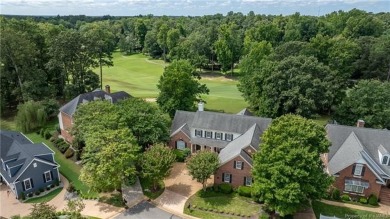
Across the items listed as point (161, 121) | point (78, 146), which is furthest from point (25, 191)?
point (161, 121)

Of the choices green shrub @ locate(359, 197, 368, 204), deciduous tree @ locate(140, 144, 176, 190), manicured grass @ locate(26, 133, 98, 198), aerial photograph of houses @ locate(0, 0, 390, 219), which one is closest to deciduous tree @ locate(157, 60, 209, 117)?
→ aerial photograph of houses @ locate(0, 0, 390, 219)

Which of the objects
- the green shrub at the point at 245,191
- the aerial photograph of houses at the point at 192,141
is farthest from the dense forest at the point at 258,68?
the green shrub at the point at 245,191

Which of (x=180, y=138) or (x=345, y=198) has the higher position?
(x=180, y=138)

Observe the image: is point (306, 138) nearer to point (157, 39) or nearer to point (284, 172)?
point (284, 172)

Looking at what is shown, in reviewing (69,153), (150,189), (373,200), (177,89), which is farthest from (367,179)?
(69,153)

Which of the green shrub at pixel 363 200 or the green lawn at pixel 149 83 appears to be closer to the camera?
the green shrub at pixel 363 200

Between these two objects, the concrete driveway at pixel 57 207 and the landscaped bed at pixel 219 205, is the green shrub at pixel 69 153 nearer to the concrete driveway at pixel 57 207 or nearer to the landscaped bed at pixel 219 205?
the concrete driveway at pixel 57 207

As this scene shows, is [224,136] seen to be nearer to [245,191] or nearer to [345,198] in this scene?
[245,191]
